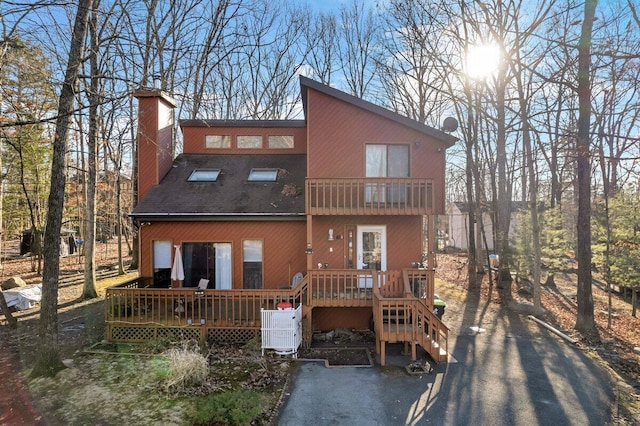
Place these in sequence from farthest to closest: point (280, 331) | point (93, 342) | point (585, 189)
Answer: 1. point (585, 189)
2. point (93, 342)
3. point (280, 331)

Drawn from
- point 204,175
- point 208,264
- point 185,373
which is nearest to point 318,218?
point 208,264

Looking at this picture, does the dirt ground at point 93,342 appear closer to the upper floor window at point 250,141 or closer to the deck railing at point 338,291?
the deck railing at point 338,291

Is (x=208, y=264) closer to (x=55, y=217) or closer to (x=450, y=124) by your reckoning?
(x=55, y=217)

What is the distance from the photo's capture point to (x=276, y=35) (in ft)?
84.0

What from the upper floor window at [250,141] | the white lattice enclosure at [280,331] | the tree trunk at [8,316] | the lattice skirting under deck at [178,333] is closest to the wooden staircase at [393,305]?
the white lattice enclosure at [280,331]

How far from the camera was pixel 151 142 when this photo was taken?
12578 mm

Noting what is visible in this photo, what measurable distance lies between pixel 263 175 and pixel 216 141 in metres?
3.07

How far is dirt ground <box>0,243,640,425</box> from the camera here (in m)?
6.45

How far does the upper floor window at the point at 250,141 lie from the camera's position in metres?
14.8

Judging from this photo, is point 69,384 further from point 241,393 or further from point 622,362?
point 622,362

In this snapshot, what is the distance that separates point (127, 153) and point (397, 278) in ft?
69.2

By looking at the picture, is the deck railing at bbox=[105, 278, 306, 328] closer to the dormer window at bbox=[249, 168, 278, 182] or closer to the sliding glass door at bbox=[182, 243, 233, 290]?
the sliding glass door at bbox=[182, 243, 233, 290]

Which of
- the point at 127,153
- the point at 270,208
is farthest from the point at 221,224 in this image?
the point at 127,153

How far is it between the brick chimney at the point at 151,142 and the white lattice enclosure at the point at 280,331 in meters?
7.01
